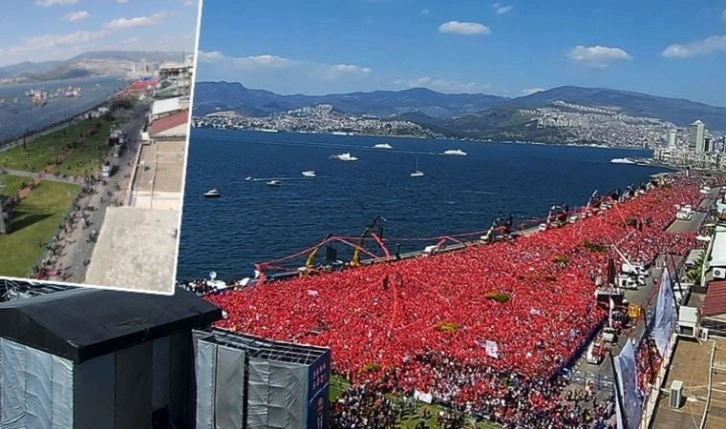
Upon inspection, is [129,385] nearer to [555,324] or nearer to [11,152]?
[11,152]

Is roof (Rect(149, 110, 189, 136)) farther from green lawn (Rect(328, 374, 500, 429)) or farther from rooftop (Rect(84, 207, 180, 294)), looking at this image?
green lawn (Rect(328, 374, 500, 429))

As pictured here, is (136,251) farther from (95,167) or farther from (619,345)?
(619,345)

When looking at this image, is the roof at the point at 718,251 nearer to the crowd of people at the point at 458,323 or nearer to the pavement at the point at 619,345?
the pavement at the point at 619,345

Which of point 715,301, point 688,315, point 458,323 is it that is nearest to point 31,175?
point 688,315

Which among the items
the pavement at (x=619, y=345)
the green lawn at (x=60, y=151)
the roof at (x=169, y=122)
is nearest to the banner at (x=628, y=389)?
the pavement at (x=619, y=345)

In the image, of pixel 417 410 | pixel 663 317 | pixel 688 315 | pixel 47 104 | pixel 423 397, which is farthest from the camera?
pixel 688 315

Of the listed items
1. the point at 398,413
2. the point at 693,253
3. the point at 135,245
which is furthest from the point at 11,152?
the point at 693,253

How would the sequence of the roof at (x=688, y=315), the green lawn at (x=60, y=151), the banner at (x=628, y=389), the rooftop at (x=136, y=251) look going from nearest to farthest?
1. the rooftop at (x=136, y=251)
2. the green lawn at (x=60, y=151)
3. the banner at (x=628, y=389)
4. the roof at (x=688, y=315)
